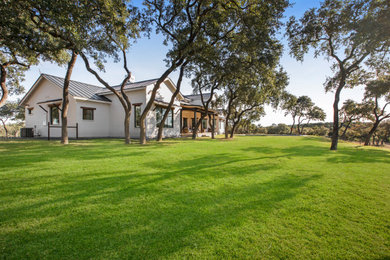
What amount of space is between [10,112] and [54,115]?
820 inches

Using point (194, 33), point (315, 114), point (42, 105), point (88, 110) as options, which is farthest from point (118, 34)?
point (315, 114)

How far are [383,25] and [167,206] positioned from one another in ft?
43.8

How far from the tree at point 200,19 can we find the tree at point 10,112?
30.4 metres

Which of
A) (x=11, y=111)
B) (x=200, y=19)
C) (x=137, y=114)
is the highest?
(x=200, y=19)

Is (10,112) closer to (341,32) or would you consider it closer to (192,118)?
(192,118)

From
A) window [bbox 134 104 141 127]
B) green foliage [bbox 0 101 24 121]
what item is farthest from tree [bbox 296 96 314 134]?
green foliage [bbox 0 101 24 121]

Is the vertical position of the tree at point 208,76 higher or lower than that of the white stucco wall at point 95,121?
higher

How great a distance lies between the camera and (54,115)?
15.7 metres

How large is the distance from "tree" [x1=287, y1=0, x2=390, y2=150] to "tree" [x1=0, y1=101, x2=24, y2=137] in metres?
38.9

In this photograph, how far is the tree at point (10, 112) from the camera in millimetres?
26656

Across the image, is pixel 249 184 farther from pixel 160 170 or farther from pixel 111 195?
pixel 111 195

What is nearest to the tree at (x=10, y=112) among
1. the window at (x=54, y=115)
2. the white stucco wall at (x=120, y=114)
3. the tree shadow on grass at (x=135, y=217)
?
the window at (x=54, y=115)

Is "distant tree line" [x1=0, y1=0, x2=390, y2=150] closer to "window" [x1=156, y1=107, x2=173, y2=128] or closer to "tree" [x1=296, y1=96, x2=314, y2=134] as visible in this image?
"window" [x1=156, y1=107, x2=173, y2=128]

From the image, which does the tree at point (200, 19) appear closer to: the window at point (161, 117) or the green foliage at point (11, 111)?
the window at point (161, 117)
